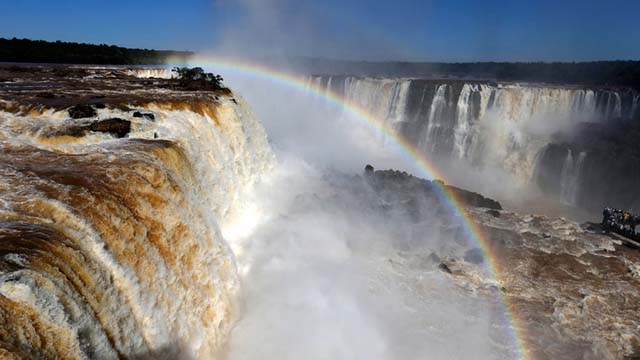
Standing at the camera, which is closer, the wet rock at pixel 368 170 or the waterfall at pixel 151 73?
the wet rock at pixel 368 170

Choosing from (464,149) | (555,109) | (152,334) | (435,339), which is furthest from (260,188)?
(555,109)

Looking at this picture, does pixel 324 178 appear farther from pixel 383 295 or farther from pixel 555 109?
pixel 555 109

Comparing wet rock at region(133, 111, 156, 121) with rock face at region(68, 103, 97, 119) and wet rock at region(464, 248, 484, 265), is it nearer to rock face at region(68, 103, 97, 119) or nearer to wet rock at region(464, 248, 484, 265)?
rock face at region(68, 103, 97, 119)

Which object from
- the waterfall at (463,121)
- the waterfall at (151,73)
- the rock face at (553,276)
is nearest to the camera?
the rock face at (553,276)

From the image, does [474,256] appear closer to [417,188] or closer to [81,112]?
[417,188]

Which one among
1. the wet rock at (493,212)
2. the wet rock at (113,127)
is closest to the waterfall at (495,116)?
the wet rock at (493,212)

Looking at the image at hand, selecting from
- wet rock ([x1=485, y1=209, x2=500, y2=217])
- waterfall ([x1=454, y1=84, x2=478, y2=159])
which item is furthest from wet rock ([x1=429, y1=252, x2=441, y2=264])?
waterfall ([x1=454, y1=84, x2=478, y2=159])

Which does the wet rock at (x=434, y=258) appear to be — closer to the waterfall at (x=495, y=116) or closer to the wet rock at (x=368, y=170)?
the wet rock at (x=368, y=170)

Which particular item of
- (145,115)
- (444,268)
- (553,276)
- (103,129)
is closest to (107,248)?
(103,129)
